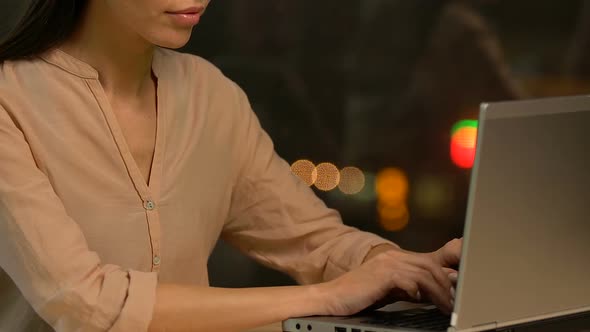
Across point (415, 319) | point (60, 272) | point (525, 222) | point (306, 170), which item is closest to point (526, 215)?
point (525, 222)

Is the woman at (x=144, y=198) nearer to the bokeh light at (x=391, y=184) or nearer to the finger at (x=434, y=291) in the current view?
the finger at (x=434, y=291)

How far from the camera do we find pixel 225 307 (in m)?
1.53

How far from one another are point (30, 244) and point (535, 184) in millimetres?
674

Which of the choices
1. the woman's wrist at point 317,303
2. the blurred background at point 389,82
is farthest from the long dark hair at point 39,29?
the blurred background at point 389,82

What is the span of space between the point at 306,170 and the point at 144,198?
176 cm

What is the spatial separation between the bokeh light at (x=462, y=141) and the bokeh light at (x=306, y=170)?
44 cm

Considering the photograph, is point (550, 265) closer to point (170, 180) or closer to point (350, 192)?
point (170, 180)

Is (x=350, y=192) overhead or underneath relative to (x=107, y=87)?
underneath

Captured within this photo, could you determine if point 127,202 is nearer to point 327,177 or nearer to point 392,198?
point 327,177

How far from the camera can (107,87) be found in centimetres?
179

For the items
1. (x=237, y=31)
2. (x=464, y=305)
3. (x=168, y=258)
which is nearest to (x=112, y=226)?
(x=168, y=258)

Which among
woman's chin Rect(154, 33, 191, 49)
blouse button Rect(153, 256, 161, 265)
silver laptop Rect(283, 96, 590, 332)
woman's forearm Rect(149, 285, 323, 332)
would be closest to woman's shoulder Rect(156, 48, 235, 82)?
woman's chin Rect(154, 33, 191, 49)

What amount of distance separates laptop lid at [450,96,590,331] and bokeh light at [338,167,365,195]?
7.03 feet

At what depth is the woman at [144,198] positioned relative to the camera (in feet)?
5.00
